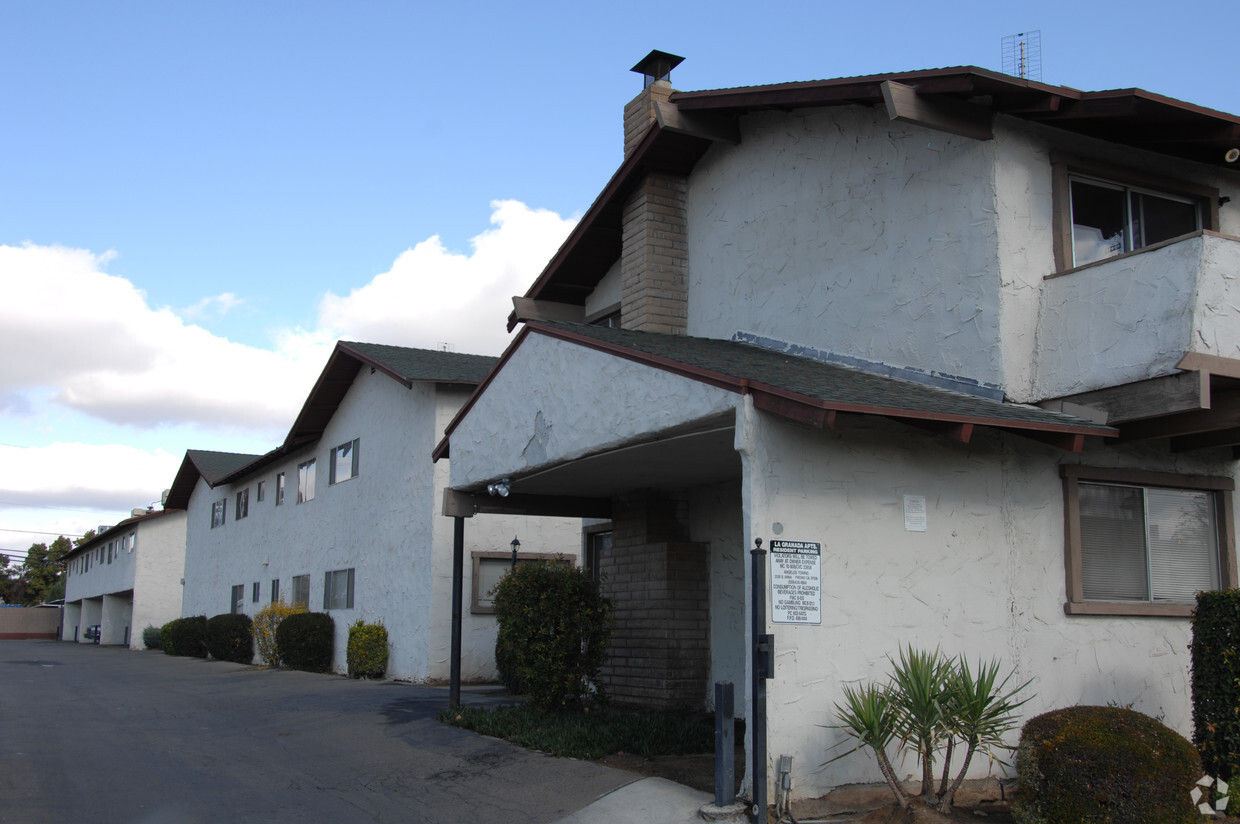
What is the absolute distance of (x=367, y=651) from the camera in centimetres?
2062

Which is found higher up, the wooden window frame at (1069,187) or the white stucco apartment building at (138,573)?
the wooden window frame at (1069,187)

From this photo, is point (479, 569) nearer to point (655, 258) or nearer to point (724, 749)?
point (655, 258)

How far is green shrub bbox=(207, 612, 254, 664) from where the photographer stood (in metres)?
28.8

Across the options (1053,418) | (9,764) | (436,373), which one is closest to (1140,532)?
(1053,418)

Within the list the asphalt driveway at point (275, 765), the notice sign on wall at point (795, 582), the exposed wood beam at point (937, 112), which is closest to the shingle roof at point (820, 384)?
the notice sign on wall at point (795, 582)

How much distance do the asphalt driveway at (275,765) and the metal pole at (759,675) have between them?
1743 millimetres

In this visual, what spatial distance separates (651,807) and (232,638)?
23.8 metres

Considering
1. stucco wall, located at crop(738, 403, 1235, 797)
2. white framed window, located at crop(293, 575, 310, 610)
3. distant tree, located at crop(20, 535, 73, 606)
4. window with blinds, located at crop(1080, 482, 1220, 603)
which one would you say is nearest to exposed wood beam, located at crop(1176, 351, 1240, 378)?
stucco wall, located at crop(738, 403, 1235, 797)

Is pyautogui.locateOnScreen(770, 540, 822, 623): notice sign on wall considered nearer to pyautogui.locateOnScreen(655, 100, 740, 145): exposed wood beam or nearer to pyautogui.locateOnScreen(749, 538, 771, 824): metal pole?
pyautogui.locateOnScreen(749, 538, 771, 824): metal pole

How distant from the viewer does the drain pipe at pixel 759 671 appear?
7.41 meters

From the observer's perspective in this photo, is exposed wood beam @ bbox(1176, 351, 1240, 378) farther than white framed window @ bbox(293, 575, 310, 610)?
No

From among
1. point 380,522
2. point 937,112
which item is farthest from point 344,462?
point 937,112

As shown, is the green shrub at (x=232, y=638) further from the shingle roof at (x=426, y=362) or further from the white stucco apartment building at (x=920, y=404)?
the white stucco apartment building at (x=920, y=404)

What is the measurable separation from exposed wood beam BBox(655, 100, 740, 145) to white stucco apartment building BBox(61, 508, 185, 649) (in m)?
36.4
